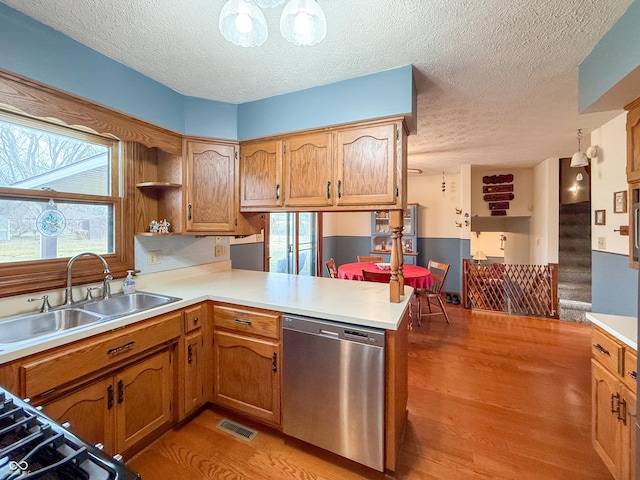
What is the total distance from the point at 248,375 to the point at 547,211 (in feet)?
15.6

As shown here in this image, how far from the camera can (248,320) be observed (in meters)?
1.82

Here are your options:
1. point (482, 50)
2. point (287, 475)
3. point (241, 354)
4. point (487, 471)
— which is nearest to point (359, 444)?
point (287, 475)

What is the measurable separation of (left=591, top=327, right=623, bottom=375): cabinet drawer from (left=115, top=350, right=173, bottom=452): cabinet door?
237 cm

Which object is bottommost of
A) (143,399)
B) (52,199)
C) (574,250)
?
(143,399)

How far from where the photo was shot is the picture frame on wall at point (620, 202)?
93.7 inches

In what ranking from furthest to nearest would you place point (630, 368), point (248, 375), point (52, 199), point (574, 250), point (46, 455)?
1. point (574, 250)
2. point (248, 375)
3. point (52, 199)
4. point (630, 368)
5. point (46, 455)

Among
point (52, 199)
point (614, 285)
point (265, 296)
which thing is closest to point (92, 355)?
point (265, 296)

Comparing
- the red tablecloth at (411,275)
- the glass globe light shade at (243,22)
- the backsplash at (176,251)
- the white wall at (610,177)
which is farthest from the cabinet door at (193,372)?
the white wall at (610,177)

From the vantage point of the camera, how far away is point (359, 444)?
4.96ft

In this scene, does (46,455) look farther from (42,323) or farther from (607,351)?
(607,351)

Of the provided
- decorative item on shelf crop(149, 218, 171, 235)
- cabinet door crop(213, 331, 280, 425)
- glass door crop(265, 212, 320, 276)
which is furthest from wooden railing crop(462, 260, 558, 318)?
decorative item on shelf crop(149, 218, 171, 235)

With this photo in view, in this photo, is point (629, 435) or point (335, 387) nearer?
point (629, 435)

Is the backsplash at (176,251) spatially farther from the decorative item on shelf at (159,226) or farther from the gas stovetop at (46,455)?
the gas stovetop at (46,455)

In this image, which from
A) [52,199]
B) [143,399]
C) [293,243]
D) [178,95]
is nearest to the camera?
[143,399]
